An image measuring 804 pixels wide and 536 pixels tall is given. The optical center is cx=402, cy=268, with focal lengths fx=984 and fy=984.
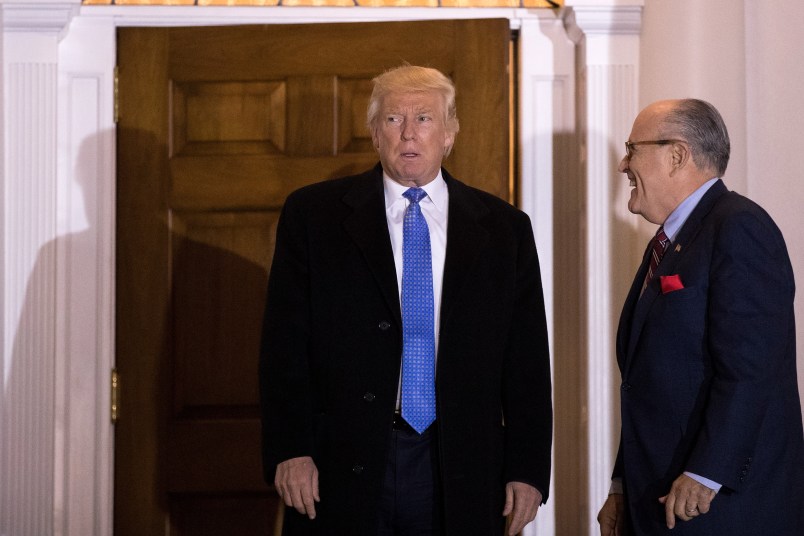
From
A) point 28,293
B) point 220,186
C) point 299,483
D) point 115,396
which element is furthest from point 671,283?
point 28,293

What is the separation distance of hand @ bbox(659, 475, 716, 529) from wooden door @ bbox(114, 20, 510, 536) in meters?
1.59

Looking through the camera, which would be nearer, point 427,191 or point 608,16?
point 427,191

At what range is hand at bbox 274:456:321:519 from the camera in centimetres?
228

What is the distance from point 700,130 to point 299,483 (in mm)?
1214

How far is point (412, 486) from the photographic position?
91.0 inches

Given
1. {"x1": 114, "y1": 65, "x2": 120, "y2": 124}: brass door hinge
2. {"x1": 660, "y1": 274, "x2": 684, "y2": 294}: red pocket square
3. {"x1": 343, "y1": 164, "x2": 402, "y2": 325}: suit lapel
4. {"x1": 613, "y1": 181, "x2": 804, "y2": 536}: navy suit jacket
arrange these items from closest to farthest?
{"x1": 613, "y1": 181, "x2": 804, "y2": 536}: navy suit jacket
{"x1": 660, "y1": 274, "x2": 684, "y2": 294}: red pocket square
{"x1": 343, "y1": 164, "x2": 402, "y2": 325}: suit lapel
{"x1": 114, "y1": 65, "x2": 120, "y2": 124}: brass door hinge

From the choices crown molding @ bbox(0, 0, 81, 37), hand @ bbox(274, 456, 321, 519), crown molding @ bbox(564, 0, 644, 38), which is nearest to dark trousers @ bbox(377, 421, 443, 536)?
hand @ bbox(274, 456, 321, 519)

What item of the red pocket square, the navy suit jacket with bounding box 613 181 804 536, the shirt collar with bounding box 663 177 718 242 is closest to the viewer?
the navy suit jacket with bounding box 613 181 804 536

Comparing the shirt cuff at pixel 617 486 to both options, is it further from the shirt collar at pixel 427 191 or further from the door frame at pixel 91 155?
the door frame at pixel 91 155

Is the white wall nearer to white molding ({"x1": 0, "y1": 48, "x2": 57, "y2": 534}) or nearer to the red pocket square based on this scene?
the red pocket square

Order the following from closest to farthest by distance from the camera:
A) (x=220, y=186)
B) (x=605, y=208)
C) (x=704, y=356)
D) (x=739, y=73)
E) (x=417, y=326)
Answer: (x=704, y=356), (x=417, y=326), (x=739, y=73), (x=605, y=208), (x=220, y=186)

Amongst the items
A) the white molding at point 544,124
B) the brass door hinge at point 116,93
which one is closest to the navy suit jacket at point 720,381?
the white molding at point 544,124

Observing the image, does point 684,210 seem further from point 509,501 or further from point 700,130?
point 509,501

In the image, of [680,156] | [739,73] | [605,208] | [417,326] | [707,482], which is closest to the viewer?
[707,482]
